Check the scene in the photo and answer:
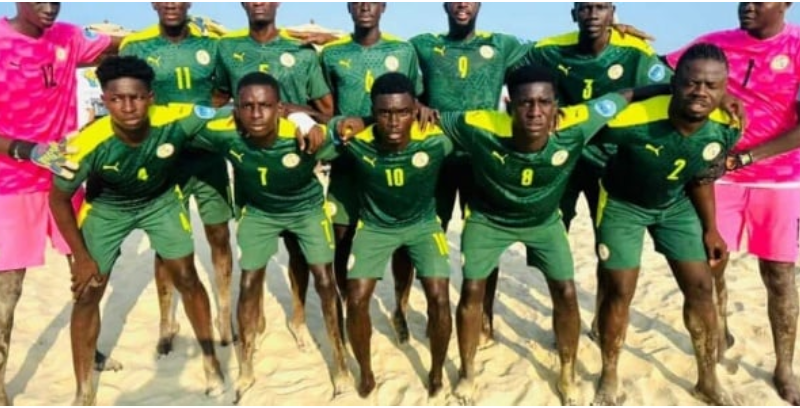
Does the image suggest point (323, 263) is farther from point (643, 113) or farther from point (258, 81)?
point (643, 113)

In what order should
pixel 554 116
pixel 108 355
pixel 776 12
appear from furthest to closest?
pixel 108 355
pixel 776 12
pixel 554 116

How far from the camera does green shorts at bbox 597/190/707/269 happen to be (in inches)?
179

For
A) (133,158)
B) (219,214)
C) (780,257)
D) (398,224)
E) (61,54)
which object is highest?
(61,54)

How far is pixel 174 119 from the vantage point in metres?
4.56

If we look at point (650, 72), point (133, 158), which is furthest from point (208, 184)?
point (650, 72)

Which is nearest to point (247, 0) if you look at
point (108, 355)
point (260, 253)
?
point (260, 253)

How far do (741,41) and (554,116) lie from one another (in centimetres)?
163

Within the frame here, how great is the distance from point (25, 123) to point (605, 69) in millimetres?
4307

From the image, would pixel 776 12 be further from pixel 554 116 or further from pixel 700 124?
pixel 554 116

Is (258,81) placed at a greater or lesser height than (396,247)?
greater

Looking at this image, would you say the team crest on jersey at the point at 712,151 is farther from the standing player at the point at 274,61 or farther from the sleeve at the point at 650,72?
the standing player at the point at 274,61

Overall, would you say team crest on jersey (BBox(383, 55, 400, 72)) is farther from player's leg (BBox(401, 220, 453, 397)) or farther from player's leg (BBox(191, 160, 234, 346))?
player's leg (BBox(191, 160, 234, 346))

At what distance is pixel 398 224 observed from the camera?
4754mm

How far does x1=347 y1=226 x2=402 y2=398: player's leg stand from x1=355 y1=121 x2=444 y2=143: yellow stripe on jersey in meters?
0.67
